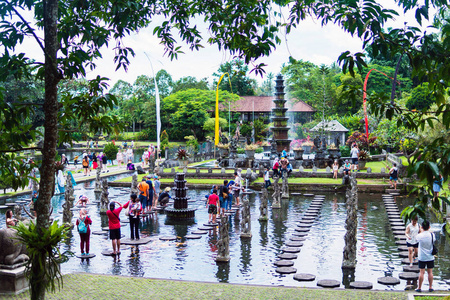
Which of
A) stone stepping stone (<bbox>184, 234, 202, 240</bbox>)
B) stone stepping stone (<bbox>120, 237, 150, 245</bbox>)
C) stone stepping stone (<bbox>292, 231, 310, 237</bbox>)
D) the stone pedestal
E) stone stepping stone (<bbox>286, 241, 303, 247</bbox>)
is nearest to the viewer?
the stone pedestal

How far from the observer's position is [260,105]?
76.4 m

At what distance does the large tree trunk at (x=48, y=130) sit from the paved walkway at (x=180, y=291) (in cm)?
344

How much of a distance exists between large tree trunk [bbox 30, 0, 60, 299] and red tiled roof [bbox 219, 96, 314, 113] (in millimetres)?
64610

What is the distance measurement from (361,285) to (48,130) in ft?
26.7

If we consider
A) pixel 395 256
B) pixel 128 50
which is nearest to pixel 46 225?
pixel 128 50

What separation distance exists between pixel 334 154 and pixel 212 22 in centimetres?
3023

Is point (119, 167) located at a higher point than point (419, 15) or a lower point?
lower

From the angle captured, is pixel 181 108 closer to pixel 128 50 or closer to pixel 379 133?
pixel 379 133

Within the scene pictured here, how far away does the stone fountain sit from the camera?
20.5m

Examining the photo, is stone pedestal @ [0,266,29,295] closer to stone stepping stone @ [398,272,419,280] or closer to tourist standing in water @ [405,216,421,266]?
stone stepping stone @ [398,272,419,280]

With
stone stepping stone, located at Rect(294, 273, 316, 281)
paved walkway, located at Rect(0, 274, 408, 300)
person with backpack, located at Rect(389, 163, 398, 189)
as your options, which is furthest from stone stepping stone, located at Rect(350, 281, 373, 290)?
person with backpack, located at Rect(389, 163, 398, 189)

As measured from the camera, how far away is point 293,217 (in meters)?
21.0

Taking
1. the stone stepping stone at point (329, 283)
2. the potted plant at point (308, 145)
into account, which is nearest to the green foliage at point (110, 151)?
the potted plant at point (308, 145)

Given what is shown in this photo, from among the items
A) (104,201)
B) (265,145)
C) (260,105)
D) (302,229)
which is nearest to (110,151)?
(265,145)
